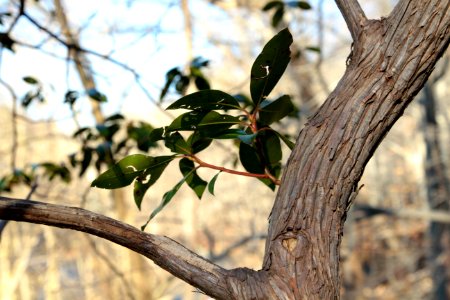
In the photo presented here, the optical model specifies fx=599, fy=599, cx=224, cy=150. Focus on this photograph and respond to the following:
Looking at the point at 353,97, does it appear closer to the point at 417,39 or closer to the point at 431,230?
the point at 417,39

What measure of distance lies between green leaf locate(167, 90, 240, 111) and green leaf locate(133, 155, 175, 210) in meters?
0.09

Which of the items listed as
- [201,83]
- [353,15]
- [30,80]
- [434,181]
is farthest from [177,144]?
[434,181]

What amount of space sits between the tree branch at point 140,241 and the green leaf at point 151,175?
Result: 0.22 meters

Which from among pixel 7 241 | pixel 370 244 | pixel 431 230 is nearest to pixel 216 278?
pixel 431 230

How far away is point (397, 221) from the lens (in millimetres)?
10281

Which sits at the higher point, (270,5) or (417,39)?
(270,5)

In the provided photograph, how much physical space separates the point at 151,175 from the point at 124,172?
6cm

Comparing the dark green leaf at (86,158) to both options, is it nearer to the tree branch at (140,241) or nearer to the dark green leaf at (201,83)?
the dark green leaf at (201,83)

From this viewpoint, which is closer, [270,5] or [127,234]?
[127,234]

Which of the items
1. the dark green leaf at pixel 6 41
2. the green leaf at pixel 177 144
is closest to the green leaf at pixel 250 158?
the green leaf at pixel 177 144

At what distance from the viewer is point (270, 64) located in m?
0.86

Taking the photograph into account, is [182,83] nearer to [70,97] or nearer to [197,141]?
[70,97]

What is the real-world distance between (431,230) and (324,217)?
5.39 meters

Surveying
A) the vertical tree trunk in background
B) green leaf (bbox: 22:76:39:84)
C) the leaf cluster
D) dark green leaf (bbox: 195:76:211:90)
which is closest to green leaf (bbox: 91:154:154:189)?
the leaf cluster
